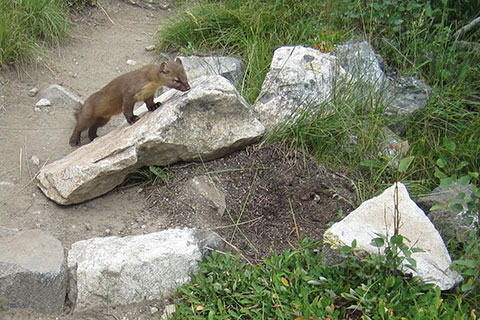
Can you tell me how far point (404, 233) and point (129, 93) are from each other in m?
2.49

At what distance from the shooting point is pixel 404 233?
3.34m

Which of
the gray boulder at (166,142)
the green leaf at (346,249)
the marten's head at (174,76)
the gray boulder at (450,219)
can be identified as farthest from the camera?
the marten's head at (174,76)

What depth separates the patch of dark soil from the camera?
12.6ft

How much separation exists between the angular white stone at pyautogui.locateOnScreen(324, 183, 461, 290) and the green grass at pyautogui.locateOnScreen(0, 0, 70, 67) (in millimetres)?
4022

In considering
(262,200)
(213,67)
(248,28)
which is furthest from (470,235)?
(248,28)

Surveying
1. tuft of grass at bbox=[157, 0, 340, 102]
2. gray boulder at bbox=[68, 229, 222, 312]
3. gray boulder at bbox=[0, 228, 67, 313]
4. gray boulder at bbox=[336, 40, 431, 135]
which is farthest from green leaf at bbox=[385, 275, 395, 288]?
tuft of grass at bbox=[157, 0, 340, 102]

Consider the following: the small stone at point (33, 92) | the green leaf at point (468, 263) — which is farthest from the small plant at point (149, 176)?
the green leaf at point (468, 263)

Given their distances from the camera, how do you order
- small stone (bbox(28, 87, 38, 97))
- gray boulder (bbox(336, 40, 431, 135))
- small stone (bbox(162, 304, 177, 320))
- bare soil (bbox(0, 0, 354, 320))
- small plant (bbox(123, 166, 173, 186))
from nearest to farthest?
small stone (bbox(162, 304, 177, 320)) → bare soil (bbox(0, 0, 354, 320)) → small plant (bbox(123, 166, 173, 186)) → gray boulder (bbox(336, 40, 431, 135)) → small stone (bbox(28, 87, 38, 97))

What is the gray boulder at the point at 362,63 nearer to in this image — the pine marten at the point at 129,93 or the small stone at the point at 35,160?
the pine marten at the point at 129,93

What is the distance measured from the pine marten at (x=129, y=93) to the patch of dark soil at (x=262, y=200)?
0.75 meters

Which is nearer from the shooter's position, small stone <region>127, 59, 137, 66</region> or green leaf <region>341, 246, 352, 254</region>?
green leaf <region>341, 246, 352, 254</region>

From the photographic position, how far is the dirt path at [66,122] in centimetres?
396

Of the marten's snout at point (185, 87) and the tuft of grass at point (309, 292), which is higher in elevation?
the marten's snout at point (185, 87)

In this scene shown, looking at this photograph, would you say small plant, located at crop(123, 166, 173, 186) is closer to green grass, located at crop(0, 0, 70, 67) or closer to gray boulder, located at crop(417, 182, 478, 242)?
gray boulder, located at crop(417, 182, 478, 242)
